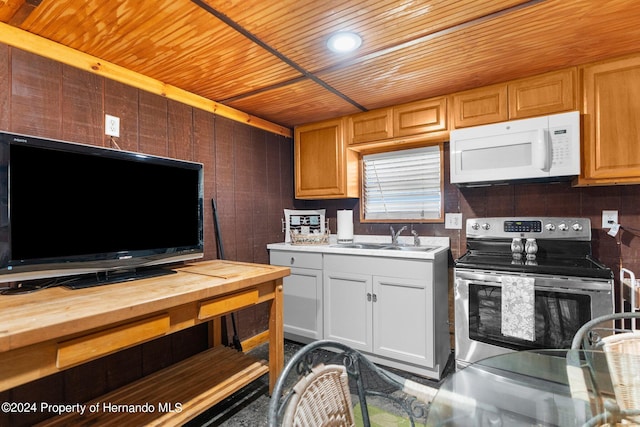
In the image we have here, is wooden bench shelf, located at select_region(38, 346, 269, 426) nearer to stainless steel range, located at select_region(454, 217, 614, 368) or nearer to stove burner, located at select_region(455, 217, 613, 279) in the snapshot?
stainless steel range, located at select_region(454, 217, 614, 368)

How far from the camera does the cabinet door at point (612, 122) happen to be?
189 cm

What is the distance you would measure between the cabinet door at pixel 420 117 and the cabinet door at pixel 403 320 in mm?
1255

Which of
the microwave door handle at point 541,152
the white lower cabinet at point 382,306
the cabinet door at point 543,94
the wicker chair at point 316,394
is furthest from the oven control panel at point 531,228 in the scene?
the wicker chair at point 316,394

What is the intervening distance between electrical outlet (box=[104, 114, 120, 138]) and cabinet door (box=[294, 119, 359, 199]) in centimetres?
173

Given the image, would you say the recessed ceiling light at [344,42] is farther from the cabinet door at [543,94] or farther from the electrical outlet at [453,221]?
the electrical outlet at [453,221]

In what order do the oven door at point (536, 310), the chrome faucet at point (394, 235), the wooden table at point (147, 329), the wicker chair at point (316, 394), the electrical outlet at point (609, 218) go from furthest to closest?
1. the chrome faucet at point (394, 235)
2. the electrical outlet at point (609, 218)
3. the oven door at point (536, 310)
4. the wooden table at point (147, 329)
5. the wicker chair at point (316, 394)

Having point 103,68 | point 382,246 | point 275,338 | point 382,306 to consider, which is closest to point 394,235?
point 382,246

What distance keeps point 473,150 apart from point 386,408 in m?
1.89

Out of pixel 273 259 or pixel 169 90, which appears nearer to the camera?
pixel 169 90

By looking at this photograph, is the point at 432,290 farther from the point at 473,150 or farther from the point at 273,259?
the point at 273,259

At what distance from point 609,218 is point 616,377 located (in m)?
1.39

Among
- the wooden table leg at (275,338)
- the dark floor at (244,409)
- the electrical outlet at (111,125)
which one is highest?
the electrical outlet at (111,125)

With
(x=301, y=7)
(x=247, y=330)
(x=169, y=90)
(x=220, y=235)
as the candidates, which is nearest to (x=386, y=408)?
(x=247, y=330)

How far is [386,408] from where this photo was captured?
Result: 1.91 m
